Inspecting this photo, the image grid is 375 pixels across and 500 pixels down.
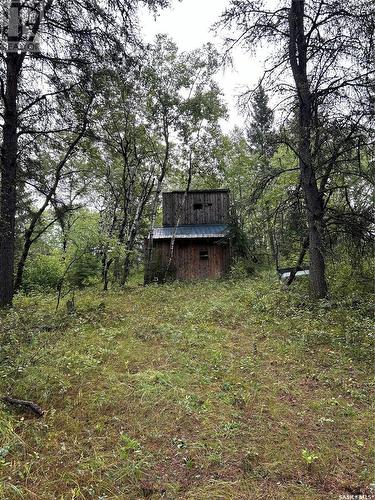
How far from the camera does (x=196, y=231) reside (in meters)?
18.8

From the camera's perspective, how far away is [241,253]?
60.3 ft

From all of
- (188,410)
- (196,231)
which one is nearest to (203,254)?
(196,231)

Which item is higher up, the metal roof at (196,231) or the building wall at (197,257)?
the metal roof at (196,231)

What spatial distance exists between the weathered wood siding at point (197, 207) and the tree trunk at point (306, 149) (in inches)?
460

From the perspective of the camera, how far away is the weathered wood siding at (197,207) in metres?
20.2

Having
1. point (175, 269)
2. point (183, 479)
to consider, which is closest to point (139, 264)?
point (175, 269)

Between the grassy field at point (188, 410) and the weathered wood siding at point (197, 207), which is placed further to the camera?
the weathered wood siding at point (197, 207)

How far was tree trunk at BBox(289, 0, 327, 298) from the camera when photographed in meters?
8.23

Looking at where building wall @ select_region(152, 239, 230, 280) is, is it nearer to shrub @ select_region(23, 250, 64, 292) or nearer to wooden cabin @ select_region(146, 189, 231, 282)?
wooden cabin @ select_region(146, 189, 231, 282)

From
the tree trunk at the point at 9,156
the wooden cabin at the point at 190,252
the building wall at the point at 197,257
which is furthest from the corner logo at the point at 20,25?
the building wall at the point at 197,257

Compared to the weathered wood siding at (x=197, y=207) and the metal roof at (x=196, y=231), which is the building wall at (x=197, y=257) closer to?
the metal roof at (x=196, y=231)

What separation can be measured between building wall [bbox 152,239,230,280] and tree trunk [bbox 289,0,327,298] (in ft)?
32.2

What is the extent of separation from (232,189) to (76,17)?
1973 cm

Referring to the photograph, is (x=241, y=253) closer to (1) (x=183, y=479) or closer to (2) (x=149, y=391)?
(2) (x=149, y=391)
